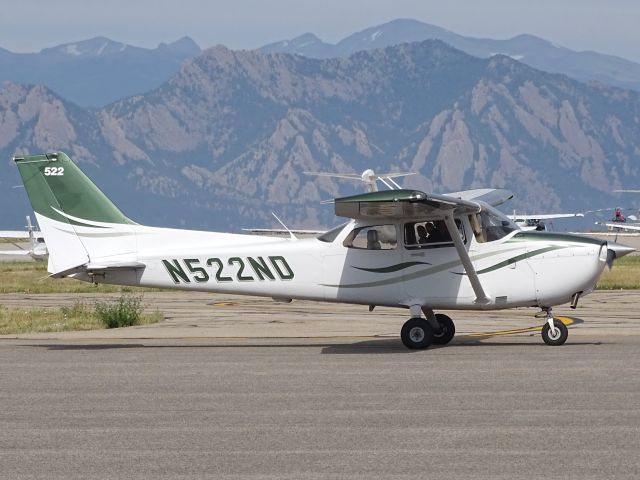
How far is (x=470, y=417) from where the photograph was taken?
486 inches

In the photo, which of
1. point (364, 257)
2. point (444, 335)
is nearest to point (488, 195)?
point (444, 335)

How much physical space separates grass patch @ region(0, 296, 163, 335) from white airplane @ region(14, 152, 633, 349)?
447cm

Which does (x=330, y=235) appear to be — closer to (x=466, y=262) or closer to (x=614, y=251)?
(x=466, y=262)

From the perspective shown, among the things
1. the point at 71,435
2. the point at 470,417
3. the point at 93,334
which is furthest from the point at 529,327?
the point at 71,435

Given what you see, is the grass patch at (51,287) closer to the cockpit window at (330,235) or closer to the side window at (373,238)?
the cockpit window at (330,235)

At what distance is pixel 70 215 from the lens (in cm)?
1931

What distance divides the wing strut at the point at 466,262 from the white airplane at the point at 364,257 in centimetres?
1

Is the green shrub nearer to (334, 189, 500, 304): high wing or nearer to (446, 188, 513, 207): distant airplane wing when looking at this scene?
(446, 188, 513, 207): distant airplane wing

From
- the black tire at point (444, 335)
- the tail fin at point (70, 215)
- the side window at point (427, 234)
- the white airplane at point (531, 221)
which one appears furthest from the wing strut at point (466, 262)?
the white airplane at point (531, 221)

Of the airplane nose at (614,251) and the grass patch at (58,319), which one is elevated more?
the airplane nose at (614,251)

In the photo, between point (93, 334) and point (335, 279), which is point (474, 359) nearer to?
point (335, 279)

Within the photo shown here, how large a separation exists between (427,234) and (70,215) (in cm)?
521

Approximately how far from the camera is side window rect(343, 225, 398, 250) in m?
18.5

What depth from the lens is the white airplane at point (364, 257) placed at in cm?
A: 1800
